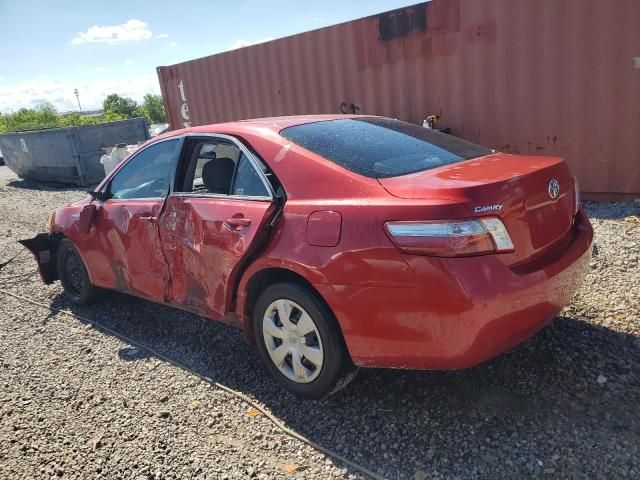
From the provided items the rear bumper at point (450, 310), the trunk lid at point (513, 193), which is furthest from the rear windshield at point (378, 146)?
the rear bumper at point (450, 310)

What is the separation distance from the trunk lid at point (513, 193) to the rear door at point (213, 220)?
805 millimetres

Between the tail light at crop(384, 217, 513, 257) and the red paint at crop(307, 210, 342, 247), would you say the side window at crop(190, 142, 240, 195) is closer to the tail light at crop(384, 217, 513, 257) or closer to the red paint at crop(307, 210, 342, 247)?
the red paint at crop(307, 210, 342, 247)

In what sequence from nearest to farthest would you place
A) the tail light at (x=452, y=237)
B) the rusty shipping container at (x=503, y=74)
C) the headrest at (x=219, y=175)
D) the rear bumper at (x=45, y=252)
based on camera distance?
the tail light at (x=452, y=237) → the headrest at (x=219, y=175) → the rear bumper at (x=45, y=252) → the rusty shipping container at (x=503, y=74)

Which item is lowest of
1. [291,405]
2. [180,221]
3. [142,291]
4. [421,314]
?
[291,405]

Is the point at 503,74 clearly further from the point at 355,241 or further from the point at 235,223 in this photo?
the point at 355,241

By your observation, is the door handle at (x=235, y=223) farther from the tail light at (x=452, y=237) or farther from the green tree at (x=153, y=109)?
the green tree at (x=153, y=109)

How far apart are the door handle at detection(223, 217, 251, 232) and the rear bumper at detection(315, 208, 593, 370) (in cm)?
64

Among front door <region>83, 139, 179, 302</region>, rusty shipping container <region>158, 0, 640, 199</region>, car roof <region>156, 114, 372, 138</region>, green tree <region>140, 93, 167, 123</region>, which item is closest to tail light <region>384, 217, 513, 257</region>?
car roof <region>156, 114, 372, 138</region>

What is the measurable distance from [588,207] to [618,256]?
1.78 metres

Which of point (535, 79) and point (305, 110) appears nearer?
point (535, 79)

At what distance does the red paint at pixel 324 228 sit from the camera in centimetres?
249

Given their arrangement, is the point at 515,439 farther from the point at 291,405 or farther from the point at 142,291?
the point at 142,291

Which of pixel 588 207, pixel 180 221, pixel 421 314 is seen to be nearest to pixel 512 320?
pixel 421 314

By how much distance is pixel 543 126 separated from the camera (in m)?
6.11
